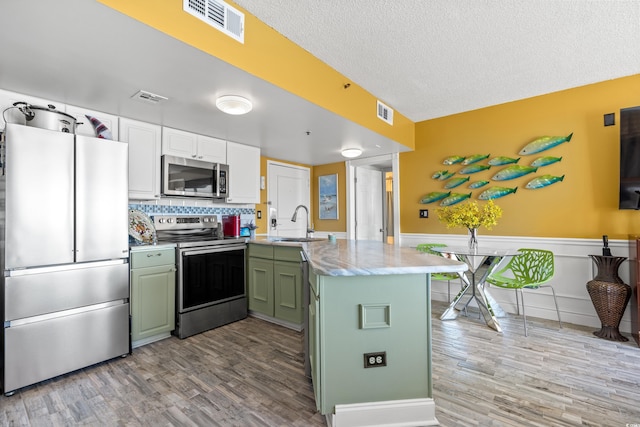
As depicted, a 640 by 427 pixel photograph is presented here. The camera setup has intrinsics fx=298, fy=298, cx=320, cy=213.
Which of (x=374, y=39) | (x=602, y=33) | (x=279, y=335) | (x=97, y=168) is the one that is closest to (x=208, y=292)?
(x=279, y=335)

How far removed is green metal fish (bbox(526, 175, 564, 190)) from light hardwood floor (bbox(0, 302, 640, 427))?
1572 mm

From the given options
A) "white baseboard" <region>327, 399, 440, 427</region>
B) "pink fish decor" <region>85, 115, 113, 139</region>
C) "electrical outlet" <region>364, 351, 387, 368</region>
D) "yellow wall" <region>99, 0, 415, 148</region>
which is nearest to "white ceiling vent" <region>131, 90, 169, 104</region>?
"pink fish decor" <region>85, 115, 113, 139</region>

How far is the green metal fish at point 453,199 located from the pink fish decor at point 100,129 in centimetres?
383

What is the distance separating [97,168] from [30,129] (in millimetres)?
440

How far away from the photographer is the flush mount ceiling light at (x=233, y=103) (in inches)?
90.8

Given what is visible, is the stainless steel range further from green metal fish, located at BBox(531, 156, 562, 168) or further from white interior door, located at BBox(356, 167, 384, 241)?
green metal fish, located at BBox(531, 156, 562, 168)

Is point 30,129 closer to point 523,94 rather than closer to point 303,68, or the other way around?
point 303,68

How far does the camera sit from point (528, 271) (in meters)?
3.24

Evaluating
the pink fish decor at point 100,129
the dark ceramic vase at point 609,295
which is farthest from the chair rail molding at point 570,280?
the pink fish decor at point 100,129

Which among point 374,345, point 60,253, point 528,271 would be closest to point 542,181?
point 528,271

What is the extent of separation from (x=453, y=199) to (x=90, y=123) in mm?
4059

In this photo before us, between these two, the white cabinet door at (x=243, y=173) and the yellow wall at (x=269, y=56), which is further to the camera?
the white cabinet door at (x=243, y=173)

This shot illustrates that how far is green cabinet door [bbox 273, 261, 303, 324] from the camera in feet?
9.88

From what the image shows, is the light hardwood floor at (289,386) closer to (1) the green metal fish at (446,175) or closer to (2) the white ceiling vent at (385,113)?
(1) the green metal fish at (446,175)
